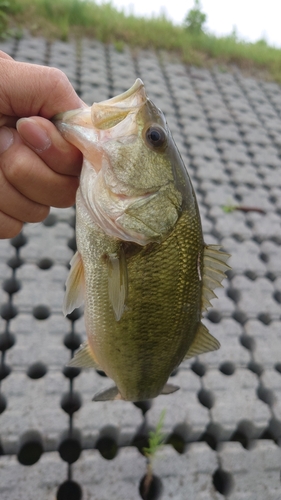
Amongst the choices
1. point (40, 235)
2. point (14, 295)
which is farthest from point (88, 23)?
point (14, 295)

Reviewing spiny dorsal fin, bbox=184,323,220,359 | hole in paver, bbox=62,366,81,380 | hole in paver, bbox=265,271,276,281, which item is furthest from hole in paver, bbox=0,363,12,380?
hole in paver, bbox=265,271,276,281

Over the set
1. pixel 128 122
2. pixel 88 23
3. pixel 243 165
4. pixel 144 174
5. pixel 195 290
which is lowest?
pixel 243 165

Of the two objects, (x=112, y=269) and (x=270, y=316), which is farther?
(x=270, y=316)

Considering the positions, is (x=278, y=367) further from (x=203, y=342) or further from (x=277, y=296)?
(x=203, y=342)

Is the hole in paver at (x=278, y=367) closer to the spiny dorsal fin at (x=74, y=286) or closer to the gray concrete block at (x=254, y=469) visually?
the gray concrete block at (x=254, y=469)

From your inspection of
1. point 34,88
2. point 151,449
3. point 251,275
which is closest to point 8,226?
point 34,88

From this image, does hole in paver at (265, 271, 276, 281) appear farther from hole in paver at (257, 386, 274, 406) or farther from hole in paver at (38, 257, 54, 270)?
hole in paver at (38, 257, 54, 270)

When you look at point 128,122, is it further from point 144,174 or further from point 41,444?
point 41,444
